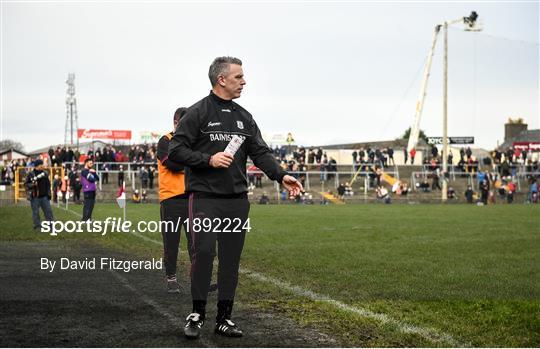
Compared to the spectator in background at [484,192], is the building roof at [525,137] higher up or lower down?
higher up

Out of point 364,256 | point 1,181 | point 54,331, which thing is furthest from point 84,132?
point 54,331

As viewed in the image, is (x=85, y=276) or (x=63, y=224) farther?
(x=63, y=224)

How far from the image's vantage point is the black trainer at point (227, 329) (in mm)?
6797

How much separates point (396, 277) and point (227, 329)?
15.9ft

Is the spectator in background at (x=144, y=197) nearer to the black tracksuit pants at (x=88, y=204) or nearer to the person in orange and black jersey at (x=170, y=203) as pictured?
the black tracksuit pants at (x=88, y=204)

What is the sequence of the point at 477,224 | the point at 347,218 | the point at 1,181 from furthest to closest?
1. the point at 1,181
2. the point at 347,218
3. the point at 477,224

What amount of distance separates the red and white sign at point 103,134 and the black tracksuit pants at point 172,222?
73030mm

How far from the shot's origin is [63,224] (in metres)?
23.0

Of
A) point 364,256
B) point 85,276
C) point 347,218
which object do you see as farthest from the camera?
point 347,218

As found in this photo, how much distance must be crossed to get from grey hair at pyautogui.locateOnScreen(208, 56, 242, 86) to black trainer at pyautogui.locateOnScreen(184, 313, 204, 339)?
2004mm

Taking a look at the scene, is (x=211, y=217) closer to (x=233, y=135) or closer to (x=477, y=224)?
(x=233, y=135)

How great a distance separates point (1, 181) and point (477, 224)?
29501 mm

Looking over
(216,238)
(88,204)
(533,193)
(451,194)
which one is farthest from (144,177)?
(216,238)

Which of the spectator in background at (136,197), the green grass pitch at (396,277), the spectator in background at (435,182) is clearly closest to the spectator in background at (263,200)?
the spectator in background at (136,197)
